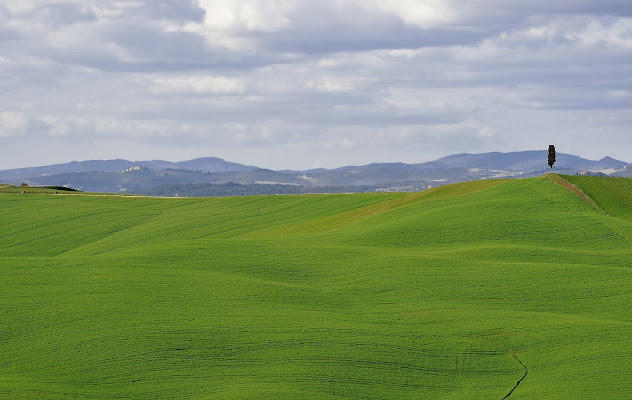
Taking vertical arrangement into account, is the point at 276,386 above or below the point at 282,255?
below

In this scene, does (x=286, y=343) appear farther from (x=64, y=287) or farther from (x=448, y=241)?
(x=448, y=241)

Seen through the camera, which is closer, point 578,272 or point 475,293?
point 475,293

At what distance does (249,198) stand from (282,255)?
65.7m

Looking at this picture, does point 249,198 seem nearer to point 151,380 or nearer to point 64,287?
point 64,287

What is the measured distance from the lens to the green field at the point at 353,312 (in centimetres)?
4156

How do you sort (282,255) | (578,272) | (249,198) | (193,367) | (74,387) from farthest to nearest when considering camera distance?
(249,198)
(282,255)
(578,272)
(193,367)
(74,387)

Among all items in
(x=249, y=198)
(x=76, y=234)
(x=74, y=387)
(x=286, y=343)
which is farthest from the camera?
(x=249, y=198)

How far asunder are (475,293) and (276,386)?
22.7 meters

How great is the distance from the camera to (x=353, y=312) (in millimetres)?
53219

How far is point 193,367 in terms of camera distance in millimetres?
42969

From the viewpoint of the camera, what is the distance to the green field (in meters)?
41.6

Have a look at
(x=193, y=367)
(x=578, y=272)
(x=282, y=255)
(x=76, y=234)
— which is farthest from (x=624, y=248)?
(x=76, y=234)

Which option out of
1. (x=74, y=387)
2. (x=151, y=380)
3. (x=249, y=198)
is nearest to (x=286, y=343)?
(x=151, y=380)

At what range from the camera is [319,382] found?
41.2 meters
